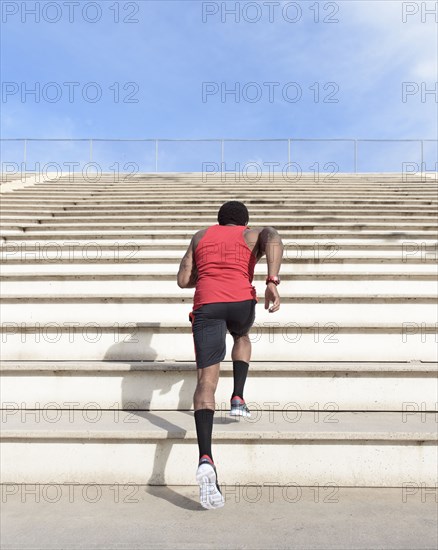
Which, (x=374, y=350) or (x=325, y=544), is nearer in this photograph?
(x=325, y=544)

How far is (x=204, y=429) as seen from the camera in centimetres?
227

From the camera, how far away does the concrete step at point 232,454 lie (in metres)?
2.49

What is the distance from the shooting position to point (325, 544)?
1968mm

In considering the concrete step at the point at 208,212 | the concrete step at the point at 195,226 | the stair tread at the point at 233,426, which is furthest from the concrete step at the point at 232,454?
the concrete step at the point at 208,212

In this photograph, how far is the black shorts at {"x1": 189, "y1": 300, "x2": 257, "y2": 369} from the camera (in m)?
2.41

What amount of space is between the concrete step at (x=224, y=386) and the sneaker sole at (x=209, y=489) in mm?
819

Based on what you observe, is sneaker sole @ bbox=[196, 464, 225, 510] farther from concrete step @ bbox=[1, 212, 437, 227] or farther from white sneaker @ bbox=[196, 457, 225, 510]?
concrete step @ bbox=[1, 212, 437, 227]

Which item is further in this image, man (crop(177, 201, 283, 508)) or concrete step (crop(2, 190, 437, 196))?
concrete step (crop(2, 190, 437, 196))

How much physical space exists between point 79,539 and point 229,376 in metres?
1.26

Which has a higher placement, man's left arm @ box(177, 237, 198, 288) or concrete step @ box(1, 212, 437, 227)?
concrete step @ box(1, 212, 437, 227)

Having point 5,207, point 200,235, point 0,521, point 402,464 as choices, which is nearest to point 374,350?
point 402,464

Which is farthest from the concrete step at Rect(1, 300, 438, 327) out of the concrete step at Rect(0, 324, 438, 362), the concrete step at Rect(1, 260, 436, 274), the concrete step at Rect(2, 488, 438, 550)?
the concrete step at Rect(2, 488, 438, 550)

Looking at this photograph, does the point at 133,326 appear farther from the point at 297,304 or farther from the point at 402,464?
the point at 402,464

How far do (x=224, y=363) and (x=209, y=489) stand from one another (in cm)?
97
